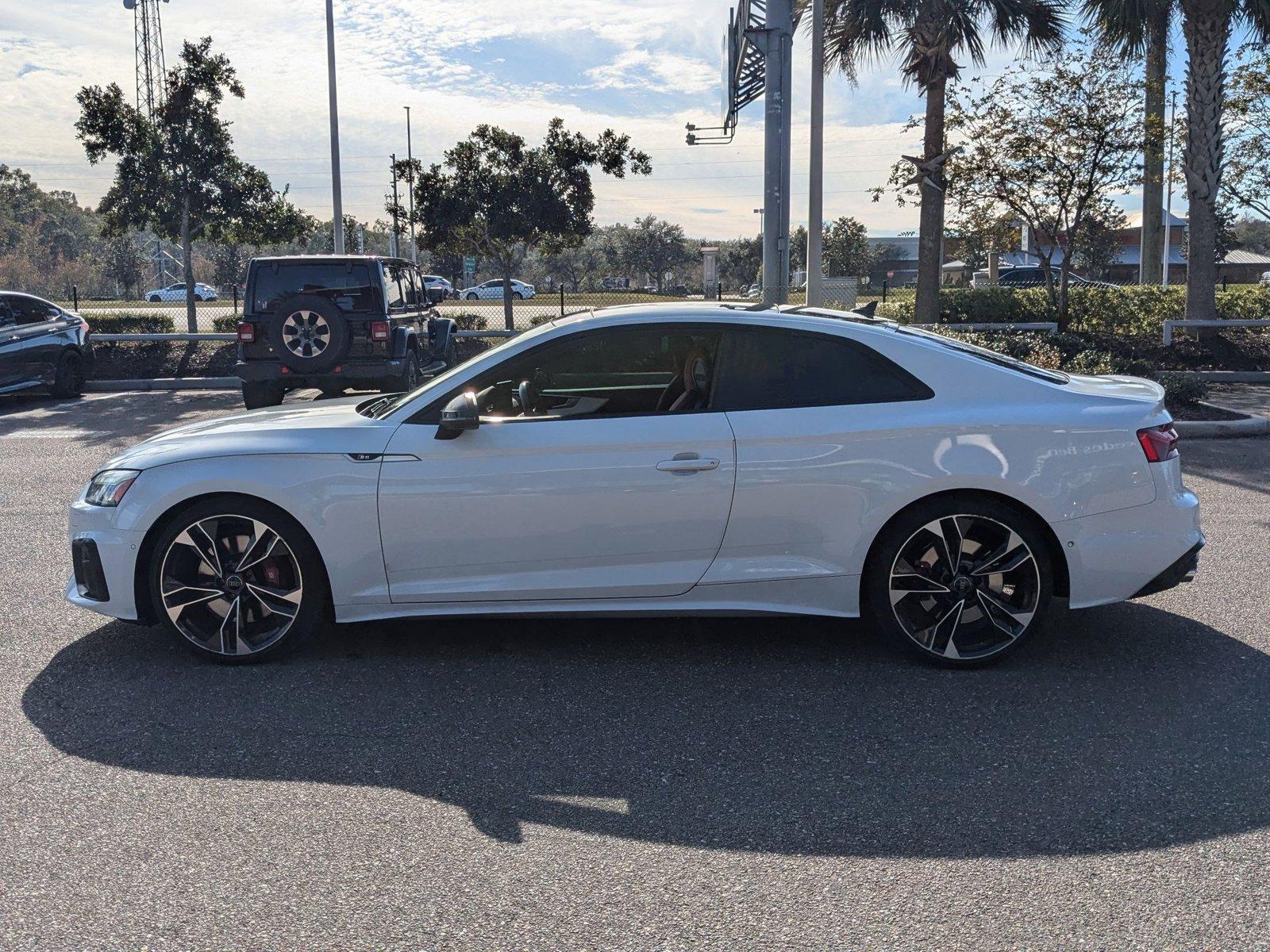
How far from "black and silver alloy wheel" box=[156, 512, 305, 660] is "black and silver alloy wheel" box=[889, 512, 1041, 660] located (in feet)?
8.46

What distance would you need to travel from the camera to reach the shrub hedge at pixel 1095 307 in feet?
71.6

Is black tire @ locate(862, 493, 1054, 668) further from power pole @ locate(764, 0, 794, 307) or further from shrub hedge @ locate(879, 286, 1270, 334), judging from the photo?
shrub hedge @ locate(879, 286, 1270, 334)

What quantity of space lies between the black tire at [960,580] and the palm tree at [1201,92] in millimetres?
16522

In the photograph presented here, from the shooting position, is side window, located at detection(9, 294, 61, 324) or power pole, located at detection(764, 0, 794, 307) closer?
side window, located at detection(9, 294, 61, 324)

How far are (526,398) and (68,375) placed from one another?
14188 millimetres

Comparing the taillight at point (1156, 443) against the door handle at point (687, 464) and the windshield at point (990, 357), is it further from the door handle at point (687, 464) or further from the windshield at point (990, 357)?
the door handle at point (687, 464)

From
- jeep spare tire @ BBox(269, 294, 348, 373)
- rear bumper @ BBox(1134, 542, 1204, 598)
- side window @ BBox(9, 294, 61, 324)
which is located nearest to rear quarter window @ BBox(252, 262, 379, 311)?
jeep spare tire @ BBox(269, 294, 348, 373)

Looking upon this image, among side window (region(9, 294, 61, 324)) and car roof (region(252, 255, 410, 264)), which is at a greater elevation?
car roof (region(252, 255, 410, 264))

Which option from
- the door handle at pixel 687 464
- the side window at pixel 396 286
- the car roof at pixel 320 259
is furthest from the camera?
the side window at pixel 396 286

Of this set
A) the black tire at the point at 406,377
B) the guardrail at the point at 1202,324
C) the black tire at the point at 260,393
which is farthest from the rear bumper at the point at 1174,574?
the guardrail at the point at 1202,324

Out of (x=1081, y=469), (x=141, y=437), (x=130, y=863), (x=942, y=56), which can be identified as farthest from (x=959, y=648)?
(x=942, y=56)

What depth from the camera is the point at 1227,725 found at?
441 cm

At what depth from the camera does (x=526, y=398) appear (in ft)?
17.1

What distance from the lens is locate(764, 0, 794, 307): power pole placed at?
58.5ft
